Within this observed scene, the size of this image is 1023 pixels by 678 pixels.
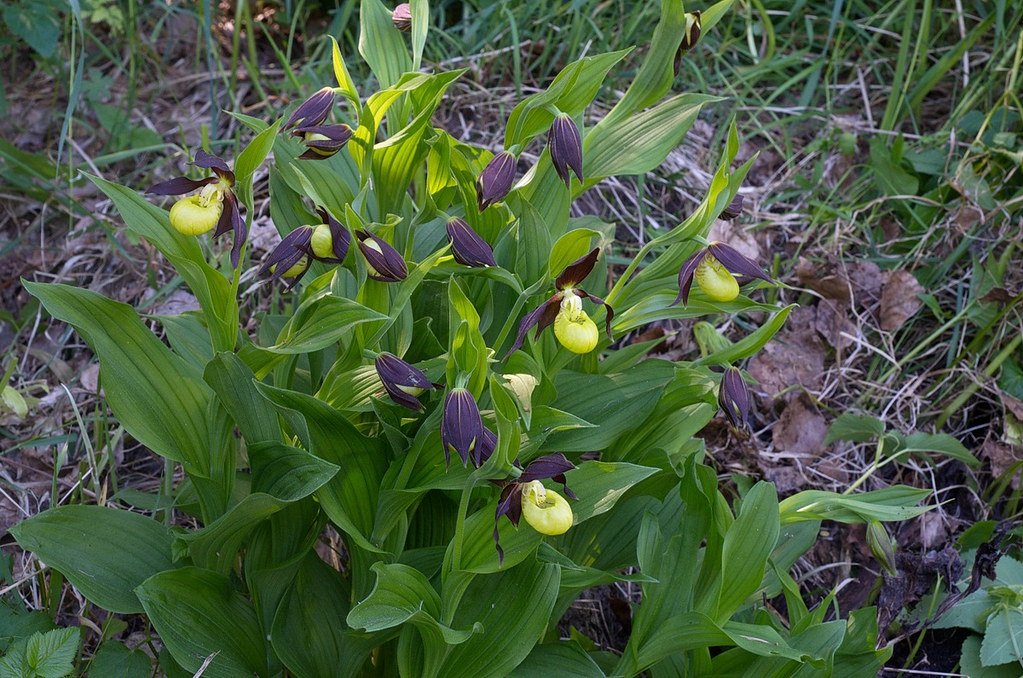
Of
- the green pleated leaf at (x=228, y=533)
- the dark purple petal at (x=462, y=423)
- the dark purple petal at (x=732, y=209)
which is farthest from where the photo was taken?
the dark purple petal at (x=732, y=209)

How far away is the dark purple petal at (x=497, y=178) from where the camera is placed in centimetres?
153

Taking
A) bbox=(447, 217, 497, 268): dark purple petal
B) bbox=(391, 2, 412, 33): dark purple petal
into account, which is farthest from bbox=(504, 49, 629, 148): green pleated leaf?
bbox=(391, 2, 412, 33): dark purple petal

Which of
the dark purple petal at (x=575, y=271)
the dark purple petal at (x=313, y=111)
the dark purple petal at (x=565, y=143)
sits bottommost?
the dark purple petal at (x=575, y=271)

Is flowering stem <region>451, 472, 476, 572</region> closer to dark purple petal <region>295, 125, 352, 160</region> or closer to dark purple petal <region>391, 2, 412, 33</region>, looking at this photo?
dark purple petal <region>295, 125, 352, 160</region>

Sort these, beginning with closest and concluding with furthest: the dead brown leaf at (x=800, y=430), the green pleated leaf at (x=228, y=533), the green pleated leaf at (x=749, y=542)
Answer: the green pleated leaf at (x=228, y=533), the green pleated leaf at (x=749, y=542), the dead brown leaf at (x=800, y=430)

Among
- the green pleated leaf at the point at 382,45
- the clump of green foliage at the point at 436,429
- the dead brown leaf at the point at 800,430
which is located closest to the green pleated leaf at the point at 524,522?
the clump of green foliage at the point at 436,429

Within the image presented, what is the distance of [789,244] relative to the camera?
110 inches

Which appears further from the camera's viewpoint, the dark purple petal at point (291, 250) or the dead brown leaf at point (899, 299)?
the dead brown leaf at point (899, 299)

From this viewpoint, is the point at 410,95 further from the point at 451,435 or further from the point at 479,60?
the point at 479,60

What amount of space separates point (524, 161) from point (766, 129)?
3.03 ft

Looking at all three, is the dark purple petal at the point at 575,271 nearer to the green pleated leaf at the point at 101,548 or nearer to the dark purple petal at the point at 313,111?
the dark purple petal at the point at 313,111

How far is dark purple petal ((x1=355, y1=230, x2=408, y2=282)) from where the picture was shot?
1.42 metres

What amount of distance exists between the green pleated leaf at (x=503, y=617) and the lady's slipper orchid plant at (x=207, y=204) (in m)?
0.72

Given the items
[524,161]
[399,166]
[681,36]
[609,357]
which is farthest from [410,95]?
[524,161]
